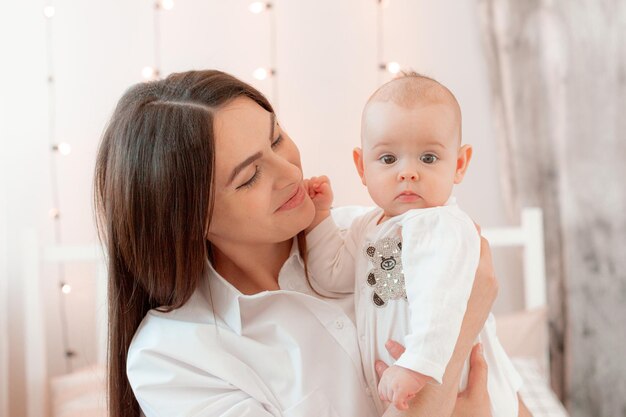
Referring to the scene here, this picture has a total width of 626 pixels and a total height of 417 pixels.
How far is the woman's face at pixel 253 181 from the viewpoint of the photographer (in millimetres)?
1308

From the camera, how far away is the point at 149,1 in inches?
106

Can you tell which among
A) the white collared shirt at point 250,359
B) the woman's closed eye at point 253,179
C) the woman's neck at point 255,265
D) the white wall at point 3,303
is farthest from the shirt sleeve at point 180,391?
the white wall at point 3,303

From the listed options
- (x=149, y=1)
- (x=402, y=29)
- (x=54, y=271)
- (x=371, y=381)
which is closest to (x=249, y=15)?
(x=149, y=1)

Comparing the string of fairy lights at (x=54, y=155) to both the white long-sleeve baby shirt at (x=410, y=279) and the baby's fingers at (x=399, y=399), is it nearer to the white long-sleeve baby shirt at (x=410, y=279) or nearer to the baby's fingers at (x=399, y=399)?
the white long-sleeve baby shirt at (x=410, y=279)

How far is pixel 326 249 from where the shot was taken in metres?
1.42

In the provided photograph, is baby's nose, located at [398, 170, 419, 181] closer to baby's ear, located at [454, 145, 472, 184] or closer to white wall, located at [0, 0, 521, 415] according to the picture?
baby's ear, located at [454, 145, 472, 184]

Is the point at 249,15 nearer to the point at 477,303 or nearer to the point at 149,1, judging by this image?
the point at 149,1

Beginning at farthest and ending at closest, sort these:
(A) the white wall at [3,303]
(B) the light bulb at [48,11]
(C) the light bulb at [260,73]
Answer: (C) the light bulb at [260,73] → (B) the light bulb at [48,11] → (A) the white wall at [3,303]

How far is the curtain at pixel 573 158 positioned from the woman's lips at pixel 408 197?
168 cm

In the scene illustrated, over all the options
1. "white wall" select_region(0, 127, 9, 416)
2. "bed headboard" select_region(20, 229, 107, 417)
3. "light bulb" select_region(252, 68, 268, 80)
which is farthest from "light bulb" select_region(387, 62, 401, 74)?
"white wall" select_region(0, 127, 9, 416)

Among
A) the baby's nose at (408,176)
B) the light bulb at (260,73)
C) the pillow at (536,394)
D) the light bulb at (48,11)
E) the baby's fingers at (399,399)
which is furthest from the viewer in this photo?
the light bulb at (260,73)

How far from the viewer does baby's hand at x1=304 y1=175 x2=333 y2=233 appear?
146cm

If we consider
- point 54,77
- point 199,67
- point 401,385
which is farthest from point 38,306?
point 401,385

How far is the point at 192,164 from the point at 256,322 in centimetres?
32
